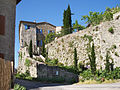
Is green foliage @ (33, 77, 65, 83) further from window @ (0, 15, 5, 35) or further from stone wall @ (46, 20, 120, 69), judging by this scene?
window @ (0, 15, 5, 35)

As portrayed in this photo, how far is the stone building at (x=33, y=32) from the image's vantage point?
139ft

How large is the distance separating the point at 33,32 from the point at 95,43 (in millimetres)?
19686

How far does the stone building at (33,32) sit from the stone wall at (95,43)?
8368mm

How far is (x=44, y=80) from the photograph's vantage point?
24094 mm

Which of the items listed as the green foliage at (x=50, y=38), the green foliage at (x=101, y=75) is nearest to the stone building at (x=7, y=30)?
the green foliage at (x=101, y=75)

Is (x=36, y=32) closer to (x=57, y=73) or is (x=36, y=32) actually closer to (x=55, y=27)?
(x=55, y=27)

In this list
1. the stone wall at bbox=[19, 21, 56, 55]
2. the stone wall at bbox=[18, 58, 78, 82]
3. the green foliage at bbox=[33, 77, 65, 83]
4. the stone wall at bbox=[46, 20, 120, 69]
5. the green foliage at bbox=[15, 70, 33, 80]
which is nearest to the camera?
the green foliage at bbox=[33, 77, 65, 83]

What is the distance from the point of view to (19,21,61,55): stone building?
42328 millimetres

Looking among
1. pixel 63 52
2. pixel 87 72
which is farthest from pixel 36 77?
pixel 63 52

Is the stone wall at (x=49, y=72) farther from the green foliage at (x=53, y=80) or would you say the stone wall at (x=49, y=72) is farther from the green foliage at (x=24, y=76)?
the green foliage at (x=24, y=76)

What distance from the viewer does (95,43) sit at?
93.5 feet

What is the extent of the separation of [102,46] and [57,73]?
778 centimetres

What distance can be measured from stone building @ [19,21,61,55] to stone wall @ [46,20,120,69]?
837 cm

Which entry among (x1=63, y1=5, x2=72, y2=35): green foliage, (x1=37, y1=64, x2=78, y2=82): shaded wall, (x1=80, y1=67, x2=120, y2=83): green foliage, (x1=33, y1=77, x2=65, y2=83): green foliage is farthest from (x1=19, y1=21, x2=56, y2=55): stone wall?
(x1=80, y1=67, x2=120, y2=83): green foliage
